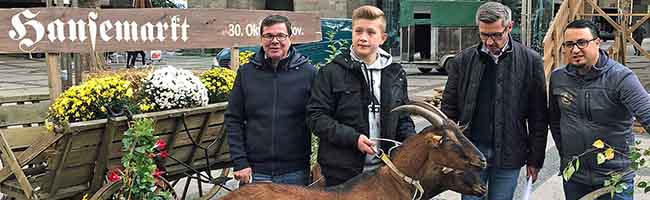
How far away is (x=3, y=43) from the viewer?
13.5ft

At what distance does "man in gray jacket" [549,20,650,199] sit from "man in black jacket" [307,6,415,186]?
86cm

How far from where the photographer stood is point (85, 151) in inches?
181

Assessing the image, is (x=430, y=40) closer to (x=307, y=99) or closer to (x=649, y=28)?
(x=307, y=99)

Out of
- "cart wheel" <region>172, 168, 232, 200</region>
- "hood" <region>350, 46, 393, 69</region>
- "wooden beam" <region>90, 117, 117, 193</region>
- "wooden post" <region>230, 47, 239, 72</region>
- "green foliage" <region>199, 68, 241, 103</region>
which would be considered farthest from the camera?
"cart wheel" <region>172, 168, 232, 200</region>

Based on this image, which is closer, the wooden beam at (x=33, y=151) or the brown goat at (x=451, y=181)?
the brown goat at (x=451, y=181)

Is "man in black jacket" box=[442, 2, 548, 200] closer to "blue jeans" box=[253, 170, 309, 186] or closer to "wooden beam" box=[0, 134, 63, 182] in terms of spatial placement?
"blue jeans" box=[253, 170, 309, 186]

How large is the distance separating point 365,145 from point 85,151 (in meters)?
2.15

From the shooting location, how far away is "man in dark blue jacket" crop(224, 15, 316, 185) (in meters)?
3.78

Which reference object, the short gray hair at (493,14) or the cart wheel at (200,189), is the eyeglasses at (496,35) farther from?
the cart wheel at (200,189)

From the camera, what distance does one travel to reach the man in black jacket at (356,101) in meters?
3.53

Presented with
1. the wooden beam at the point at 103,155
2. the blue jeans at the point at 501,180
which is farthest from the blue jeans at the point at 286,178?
the wooden beam at the point at 103,155

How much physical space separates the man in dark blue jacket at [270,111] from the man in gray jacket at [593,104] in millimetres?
1384

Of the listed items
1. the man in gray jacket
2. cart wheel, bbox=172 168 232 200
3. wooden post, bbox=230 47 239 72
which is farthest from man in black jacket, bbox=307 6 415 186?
wooden post, bbox=230 47 239 72

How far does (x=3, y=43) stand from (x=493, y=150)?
117 inches
